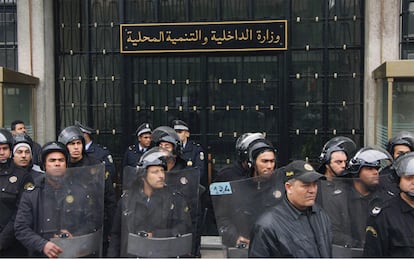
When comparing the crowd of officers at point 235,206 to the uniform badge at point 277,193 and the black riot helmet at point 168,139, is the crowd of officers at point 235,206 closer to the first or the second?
the uniform badge at point 277,193

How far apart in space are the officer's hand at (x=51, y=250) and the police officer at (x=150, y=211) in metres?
0.38

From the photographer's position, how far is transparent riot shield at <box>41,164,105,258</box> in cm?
382

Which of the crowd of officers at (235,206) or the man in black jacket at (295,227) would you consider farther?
the crowd of officers at (235,206)

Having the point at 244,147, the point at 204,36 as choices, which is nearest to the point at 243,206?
the point at 244,147

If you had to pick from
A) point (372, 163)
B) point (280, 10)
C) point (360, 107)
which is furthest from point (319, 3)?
point (372, 163)

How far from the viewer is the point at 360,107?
8.42m

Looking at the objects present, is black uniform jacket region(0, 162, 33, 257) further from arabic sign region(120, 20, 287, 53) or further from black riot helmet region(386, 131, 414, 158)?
arabic sign region(120, 20, 287, 53)

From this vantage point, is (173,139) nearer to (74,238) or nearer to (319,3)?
(74,238)

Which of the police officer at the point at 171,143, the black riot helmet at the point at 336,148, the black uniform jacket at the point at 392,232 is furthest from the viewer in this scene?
the police officer at the point at 171,143

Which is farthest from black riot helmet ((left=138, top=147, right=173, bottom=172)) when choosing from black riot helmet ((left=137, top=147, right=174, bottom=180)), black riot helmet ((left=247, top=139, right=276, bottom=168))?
black riot helmet ((left=247, top=139, right=276, bottom=168))

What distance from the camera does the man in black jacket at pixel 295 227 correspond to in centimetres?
293

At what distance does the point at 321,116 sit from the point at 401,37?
5.70 feet

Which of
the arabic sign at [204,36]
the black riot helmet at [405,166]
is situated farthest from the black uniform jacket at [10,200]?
the arabic sign at [204,36]

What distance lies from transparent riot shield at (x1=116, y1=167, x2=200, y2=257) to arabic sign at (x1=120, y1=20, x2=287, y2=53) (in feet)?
15.9
